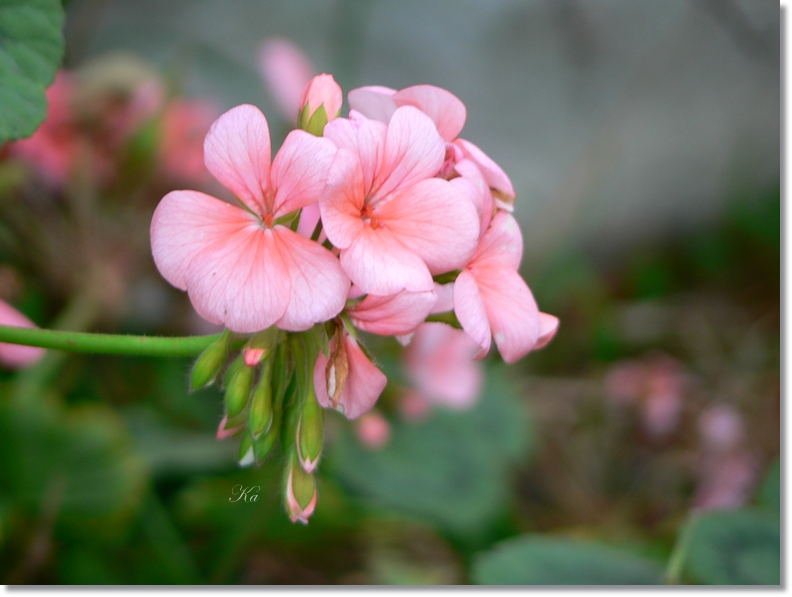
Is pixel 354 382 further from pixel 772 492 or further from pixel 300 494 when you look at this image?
pixel 772 492

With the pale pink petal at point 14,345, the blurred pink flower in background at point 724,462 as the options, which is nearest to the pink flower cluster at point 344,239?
the pale pink petal at point 14,345

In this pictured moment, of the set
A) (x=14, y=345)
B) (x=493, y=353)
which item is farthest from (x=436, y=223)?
(x=493, y=353)

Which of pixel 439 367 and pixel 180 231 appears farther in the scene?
pixel 439 367

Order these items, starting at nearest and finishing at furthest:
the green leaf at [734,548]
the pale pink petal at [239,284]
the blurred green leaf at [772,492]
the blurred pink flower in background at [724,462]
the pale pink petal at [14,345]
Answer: the pale pink petal at [239,284]
the pale pink petal at [14,345]
the green leaf at [734,548]
the blurred green leaf at [772,492]
the blurred pink flower in background at [724,462]

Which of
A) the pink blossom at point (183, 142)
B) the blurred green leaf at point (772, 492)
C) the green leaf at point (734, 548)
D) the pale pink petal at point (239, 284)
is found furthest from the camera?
the pink blossom at point (183, 142)

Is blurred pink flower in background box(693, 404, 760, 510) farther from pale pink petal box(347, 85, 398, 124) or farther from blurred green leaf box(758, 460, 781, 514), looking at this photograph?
pale pink petal box(347, 85, 398, 124)

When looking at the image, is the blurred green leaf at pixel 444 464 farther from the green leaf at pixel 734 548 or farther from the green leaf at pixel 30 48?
the green leaf at pixel 30 48
